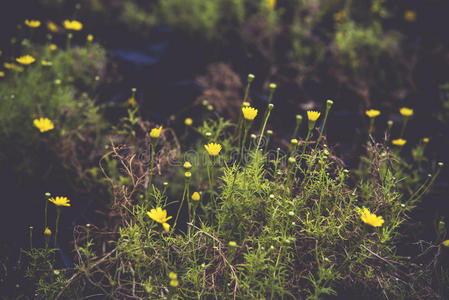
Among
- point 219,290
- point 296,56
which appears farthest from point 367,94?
point 219,290

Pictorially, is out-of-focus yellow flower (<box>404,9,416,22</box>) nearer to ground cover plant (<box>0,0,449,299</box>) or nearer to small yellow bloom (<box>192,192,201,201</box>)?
ground cover plant (<box>0,0,449,299</box>)

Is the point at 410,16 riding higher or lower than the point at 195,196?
higher

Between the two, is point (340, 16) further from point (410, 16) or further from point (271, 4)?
point (410, 16)

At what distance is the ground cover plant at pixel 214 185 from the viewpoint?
1709 millimetres

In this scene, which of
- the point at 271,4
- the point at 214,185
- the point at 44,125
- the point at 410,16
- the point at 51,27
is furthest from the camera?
the point at 410,16

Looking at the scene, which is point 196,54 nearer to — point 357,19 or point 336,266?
point 357,19

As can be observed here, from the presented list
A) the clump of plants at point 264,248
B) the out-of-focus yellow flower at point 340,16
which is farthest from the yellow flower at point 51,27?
the out-of-focus yellow flower at point 340,16

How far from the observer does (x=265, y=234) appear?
5.95ft

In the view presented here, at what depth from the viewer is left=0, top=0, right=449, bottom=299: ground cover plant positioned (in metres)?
1.71

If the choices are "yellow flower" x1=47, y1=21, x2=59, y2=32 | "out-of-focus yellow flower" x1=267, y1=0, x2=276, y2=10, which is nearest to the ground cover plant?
"out-of-focus yellow flower" x1=267, y1=0, x2=276, y2=10

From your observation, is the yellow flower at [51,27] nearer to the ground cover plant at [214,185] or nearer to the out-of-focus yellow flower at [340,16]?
the ground cover plant at [214,185]

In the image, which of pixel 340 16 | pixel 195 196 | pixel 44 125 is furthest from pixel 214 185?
Result: pixel 340 16

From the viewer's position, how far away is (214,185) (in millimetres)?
2379

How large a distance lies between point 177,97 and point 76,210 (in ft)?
3.85
